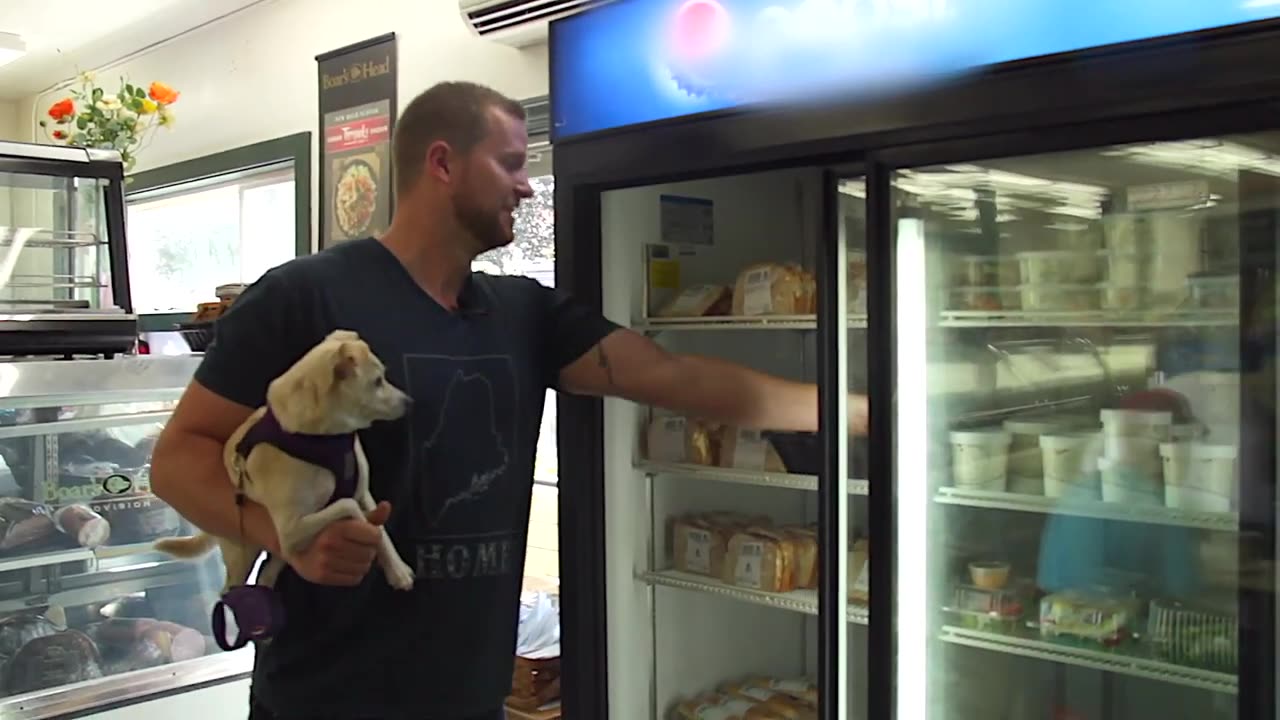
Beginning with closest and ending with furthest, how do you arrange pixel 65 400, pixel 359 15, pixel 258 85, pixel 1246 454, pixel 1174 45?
pixel 1174 45, pixel 1246 454, pixel 65 400, pixel 359 15, pixel 258 85

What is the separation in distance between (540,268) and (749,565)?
1.46 metres

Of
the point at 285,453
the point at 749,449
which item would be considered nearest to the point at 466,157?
the point at 285,453

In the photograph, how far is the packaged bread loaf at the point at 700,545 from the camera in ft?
8.98

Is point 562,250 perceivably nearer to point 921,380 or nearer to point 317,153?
point 921,380

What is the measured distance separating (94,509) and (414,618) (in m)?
1.61

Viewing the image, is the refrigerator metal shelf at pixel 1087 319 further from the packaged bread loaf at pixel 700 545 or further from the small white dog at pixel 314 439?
the small white dog at pixel 314 439

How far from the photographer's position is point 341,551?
1564mm

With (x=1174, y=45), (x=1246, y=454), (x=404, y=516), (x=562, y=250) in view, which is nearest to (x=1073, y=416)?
(x=1246, y=454)

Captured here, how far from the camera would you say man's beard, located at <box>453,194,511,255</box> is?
1893 millimetres

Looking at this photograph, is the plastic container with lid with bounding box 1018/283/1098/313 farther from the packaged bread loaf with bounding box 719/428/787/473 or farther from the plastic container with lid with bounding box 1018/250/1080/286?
the packaged bread loaf with bounding box 719/428/787/473

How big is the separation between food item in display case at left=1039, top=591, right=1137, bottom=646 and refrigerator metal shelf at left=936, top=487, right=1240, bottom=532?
0.16 m

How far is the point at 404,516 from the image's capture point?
1.84 m

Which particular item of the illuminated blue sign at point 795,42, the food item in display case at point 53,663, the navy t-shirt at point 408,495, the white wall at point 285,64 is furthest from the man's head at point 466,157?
the food item in display case at point 53,663

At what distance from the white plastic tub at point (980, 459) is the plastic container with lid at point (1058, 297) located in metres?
0.26
